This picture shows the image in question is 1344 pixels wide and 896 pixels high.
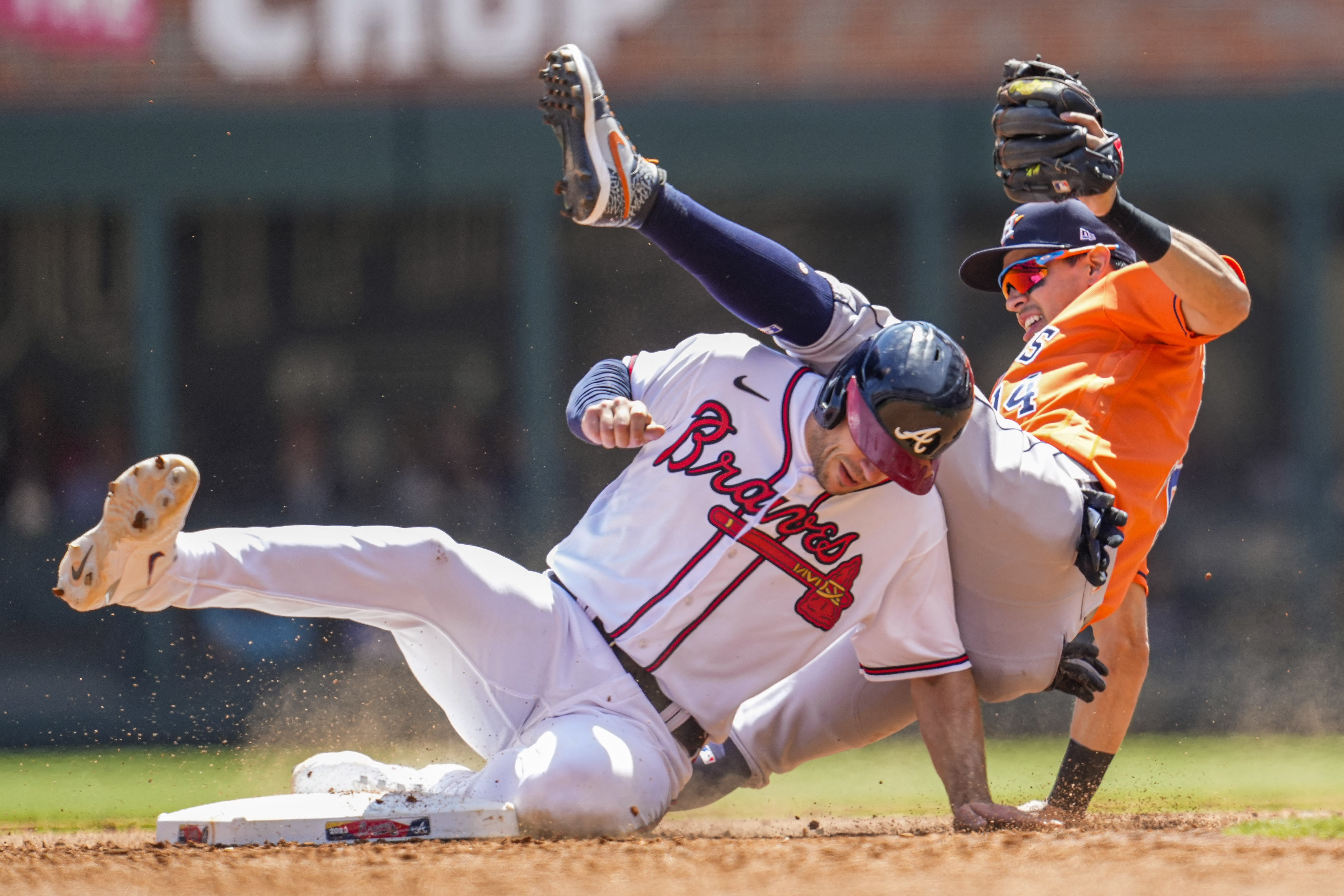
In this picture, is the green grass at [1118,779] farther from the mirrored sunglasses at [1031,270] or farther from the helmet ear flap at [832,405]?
the helmet ear flap at [832,405]

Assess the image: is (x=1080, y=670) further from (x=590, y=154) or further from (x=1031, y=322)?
(x=590, y=154)

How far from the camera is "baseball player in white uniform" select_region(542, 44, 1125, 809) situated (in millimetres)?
2641

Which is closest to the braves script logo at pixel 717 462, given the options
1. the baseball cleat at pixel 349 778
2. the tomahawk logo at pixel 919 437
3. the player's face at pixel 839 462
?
the player's face at pixel 839 462

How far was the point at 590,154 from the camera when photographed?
2615 millimetres

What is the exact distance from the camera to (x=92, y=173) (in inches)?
303

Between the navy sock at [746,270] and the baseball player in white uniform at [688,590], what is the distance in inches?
2.8

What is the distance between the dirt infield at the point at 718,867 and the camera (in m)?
2.00

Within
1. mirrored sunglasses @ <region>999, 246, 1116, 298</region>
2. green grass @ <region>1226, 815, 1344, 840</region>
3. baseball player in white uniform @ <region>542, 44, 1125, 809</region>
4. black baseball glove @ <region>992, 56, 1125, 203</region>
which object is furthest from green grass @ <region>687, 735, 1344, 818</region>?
black baseball glove @ <region>992, 56, 1125, 203</region>

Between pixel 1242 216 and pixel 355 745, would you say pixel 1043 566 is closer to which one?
pixel 355 745

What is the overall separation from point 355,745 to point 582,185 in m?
2.81

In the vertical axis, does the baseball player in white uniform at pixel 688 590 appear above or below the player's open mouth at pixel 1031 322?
below

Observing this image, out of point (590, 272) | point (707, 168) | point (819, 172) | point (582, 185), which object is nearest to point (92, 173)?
point (590, 272)

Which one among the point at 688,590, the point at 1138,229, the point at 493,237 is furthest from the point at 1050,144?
the point at 493,237

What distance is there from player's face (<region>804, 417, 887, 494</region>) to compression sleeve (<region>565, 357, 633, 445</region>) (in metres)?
0.37
